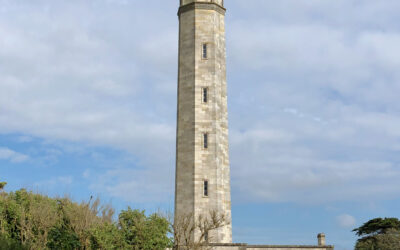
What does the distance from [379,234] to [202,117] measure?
3039cm

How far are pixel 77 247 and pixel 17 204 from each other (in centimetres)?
666

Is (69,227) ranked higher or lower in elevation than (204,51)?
lower

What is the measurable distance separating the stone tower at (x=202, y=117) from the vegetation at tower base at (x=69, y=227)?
499 centimetres

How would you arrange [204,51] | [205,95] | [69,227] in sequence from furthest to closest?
1. [204,51]
2. [205,95]
3. [69,227]

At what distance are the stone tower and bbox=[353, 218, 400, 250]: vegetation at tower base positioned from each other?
75.6 feet

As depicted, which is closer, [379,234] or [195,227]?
[195,227]

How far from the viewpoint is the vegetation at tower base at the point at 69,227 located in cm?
3216

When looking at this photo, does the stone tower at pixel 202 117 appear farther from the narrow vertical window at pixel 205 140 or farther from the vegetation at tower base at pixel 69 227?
the vegetation at tower base at pixel 69 227

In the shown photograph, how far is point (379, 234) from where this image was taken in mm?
57625

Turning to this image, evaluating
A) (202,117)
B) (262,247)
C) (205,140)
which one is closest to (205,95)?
(202,117)

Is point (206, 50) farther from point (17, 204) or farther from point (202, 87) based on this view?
point (17, 204)

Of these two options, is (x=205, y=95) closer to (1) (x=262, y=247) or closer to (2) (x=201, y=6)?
(2) (x=201, y=6)

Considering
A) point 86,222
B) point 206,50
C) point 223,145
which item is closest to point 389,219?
point 223,145

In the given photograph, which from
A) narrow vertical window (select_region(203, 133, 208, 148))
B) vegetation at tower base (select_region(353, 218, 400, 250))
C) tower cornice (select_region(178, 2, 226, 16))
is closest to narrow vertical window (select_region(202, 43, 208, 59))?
tower cornice (select_region(178, 2, 226, 16))
